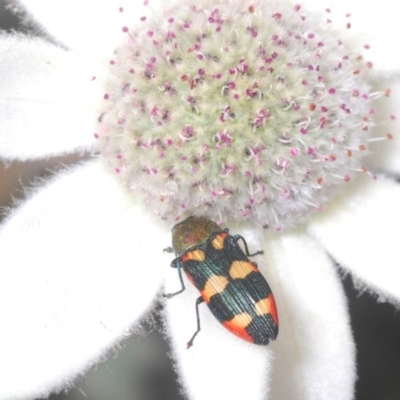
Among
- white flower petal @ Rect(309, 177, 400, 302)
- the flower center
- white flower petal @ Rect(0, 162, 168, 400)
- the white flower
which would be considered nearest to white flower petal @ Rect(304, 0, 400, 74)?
the white flower

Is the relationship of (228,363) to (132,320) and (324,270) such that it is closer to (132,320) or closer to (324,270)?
(132,320)

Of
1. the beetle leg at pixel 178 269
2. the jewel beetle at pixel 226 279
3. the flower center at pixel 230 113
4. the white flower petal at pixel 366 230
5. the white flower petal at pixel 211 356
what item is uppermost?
the flower center at pixel 230 113

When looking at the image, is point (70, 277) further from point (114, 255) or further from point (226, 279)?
point (226, 279)

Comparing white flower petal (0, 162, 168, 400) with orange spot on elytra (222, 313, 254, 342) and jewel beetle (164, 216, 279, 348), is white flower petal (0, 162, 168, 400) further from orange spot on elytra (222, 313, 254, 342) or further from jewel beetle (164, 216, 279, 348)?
orange spot on elytra (222, 313, 254, 342)

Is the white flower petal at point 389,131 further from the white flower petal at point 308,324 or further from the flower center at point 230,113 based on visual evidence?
the white flower petal at point 308,324

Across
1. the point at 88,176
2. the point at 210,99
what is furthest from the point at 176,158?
the point at 88,176

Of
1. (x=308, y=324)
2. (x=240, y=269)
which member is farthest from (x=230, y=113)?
(x=308, y=324)

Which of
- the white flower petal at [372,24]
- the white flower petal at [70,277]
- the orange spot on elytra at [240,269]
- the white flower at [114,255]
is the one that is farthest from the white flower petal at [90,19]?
the orange spot on elytra at [240,269]
